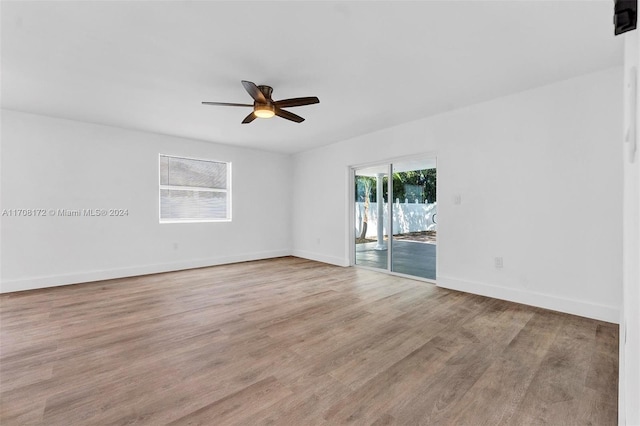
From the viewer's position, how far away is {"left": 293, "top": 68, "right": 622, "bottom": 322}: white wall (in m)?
2.79

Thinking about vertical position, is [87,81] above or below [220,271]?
above

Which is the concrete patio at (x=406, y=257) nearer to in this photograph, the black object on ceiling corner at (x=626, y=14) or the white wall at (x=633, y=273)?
the white wall at (x=633, y=273)

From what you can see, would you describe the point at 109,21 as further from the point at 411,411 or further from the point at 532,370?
the point at 532,370

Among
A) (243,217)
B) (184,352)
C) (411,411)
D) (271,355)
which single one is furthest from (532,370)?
(243,217)

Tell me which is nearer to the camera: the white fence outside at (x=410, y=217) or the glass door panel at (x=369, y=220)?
the white fence outside at (x=410, y=217)

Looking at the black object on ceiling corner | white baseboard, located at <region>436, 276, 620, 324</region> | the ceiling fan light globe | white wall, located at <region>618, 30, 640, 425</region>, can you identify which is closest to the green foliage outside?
white baseboard, located at <region>436, 276, 620, 324</region>

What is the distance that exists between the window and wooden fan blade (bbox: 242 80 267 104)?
3255 millimetres

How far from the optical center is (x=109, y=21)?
2.03 metres

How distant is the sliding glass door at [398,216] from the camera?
446 centimetres

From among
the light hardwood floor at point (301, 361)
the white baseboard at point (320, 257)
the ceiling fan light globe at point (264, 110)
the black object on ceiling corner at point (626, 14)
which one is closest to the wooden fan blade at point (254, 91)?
the ceiling fan light globe at point (264, 110)

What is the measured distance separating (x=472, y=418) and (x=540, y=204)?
2629mm

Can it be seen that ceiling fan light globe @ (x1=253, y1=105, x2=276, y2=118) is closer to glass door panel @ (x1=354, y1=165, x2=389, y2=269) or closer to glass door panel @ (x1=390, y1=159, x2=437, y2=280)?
glass door panel @ (x1=390, y1=159, x2=437, y2=280)

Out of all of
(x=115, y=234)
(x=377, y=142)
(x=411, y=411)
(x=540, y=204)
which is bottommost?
(x=411, y=411)

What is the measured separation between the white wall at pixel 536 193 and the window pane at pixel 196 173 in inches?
146
